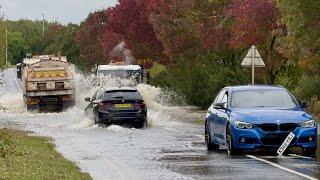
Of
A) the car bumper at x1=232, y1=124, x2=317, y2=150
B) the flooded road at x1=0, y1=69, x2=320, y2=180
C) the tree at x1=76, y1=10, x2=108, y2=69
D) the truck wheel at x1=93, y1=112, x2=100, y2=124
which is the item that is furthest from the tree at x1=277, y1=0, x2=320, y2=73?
the tree at x1=76, y1=10, x2=108, y2=69

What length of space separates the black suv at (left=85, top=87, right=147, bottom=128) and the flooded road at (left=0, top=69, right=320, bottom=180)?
465 mm

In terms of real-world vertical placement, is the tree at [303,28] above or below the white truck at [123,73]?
above

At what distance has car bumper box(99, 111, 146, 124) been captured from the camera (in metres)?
29.9

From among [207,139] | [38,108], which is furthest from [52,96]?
[207,139]

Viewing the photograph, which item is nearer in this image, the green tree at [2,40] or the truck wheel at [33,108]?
the green tree at [2,40]

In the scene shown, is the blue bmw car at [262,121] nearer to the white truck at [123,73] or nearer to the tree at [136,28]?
the white truck at [123,73]

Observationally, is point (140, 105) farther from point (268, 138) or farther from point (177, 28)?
point (177, 28)

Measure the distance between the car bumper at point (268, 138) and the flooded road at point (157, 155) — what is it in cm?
28

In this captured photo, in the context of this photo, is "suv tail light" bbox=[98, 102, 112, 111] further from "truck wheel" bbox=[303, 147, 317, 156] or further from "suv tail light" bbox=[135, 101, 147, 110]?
"truck wheel" bbox=[303, 147, 317, 156]

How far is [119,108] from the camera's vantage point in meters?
30.0

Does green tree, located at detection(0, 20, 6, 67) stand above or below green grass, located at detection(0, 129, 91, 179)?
above

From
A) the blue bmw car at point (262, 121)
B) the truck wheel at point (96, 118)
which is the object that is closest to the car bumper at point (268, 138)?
the blue bmw car at point (262, 121)

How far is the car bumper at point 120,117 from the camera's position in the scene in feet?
98.2

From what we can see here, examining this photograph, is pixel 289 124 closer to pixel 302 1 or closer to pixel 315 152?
pixel 315 152
